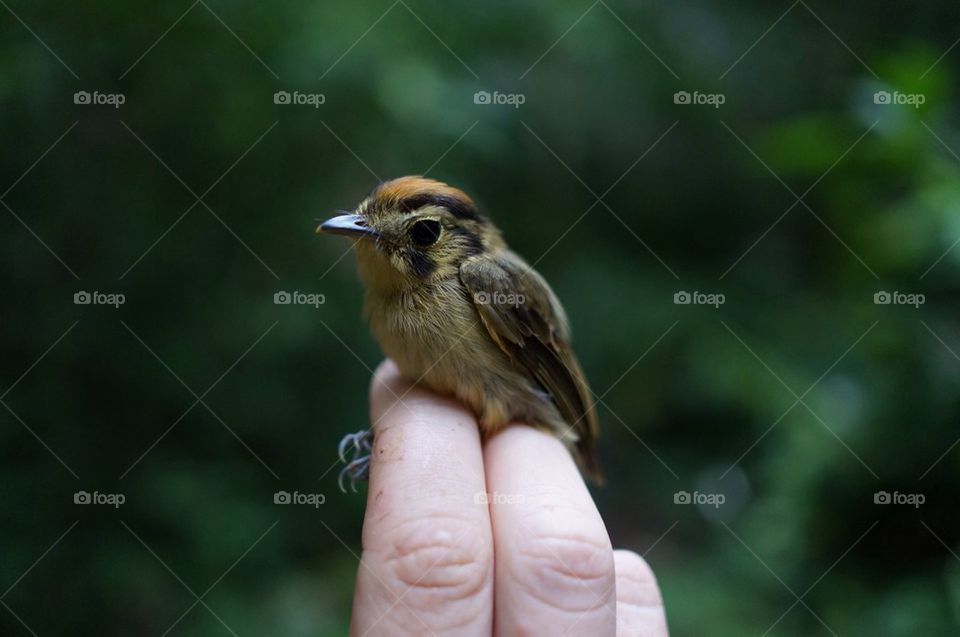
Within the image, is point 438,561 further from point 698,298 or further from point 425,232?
point 698,298

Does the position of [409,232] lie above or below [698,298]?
below

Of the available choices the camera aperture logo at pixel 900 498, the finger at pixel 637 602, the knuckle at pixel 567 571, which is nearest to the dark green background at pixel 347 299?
the camera aperture logo at pixel 900 498

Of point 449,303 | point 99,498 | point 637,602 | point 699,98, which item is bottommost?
point 637,602

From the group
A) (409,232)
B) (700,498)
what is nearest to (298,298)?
(409,232)

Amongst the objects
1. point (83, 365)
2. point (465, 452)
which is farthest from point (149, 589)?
point (465, 452)

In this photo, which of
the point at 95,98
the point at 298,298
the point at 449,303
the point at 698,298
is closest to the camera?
the point at 449,303

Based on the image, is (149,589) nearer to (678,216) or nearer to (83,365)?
(83,365)
